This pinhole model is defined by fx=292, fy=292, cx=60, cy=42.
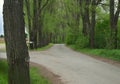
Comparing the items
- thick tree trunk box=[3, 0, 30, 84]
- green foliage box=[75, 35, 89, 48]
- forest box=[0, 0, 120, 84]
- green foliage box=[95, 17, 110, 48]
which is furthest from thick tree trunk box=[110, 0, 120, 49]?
thick tree trunk box=[3, 0, 30, 84]

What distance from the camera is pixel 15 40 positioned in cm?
644

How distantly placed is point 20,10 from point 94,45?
101 ft

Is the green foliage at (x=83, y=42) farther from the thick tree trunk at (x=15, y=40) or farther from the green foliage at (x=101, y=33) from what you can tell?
the thick tree trunk at (x=15, y=40)

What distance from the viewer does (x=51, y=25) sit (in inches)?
2051

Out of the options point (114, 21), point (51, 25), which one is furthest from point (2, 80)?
point (51, 25)

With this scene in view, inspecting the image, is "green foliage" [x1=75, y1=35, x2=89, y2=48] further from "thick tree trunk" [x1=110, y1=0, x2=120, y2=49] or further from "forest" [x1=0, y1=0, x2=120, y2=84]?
"thick tree trunk" [x1=110, y1=0, x2=120, y2=49]

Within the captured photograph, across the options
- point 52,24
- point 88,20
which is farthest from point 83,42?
point 52,24

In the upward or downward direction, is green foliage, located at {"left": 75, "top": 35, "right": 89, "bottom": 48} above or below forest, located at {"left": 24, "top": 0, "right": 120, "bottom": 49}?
below

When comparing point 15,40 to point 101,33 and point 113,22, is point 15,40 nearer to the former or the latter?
point 113,22

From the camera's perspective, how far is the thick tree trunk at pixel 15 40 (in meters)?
6.43

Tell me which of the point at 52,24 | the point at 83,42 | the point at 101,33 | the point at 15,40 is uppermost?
the point at 52,24

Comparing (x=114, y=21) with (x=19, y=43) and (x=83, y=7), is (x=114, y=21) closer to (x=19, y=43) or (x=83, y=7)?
(x=83, y=7)

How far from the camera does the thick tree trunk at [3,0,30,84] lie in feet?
21.1

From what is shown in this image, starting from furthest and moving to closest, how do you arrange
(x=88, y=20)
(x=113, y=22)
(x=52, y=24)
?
(x=52, y=24) → (x=88, y=20) → (x=113, y=22)
